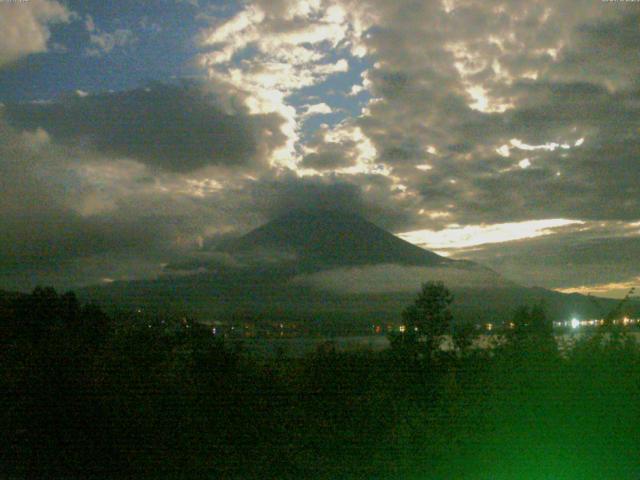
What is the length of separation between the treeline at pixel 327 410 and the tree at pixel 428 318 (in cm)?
1

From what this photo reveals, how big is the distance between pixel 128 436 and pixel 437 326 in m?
1.76

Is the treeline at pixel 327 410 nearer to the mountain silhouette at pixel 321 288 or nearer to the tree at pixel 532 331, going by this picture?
the tree at pixel 532 331

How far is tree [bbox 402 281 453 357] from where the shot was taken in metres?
3.13

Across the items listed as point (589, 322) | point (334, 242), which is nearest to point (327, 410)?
point (589, 322)

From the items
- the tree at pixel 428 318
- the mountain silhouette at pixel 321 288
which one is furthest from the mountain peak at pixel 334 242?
the tree at pixel 428 318

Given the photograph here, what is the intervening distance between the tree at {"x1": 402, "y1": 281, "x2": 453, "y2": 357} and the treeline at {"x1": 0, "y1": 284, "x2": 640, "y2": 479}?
15 millimetres

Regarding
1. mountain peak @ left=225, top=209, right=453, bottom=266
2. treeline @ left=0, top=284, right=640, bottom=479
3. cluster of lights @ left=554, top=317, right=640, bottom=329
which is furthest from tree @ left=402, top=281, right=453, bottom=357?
mountain peak @ left=225, top=209, right=453, bottom=266

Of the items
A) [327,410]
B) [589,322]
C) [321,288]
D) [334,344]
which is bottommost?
[327,410]

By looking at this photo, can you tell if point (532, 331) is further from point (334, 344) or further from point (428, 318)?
point (334, 344)

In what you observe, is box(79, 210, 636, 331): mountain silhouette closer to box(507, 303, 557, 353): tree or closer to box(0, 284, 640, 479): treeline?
box(507, 303, 557, 353): tree

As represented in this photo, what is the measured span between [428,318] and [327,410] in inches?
31.9

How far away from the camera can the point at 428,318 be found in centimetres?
324

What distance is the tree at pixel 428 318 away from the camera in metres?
3.13

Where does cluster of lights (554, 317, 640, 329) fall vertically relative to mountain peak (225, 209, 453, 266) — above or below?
below
